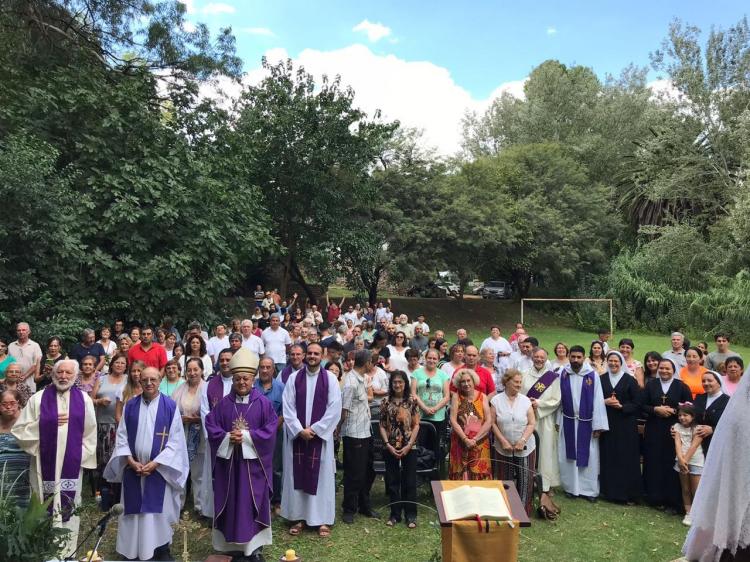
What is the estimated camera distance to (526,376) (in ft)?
24.1

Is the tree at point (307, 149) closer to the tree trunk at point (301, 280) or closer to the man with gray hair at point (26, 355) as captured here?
A: the tree trunk at point (301, 280)

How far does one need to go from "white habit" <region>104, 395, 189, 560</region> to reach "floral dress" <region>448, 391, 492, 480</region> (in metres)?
2.76

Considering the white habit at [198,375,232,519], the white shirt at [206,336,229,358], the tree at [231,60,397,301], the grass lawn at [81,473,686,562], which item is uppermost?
the tree at [231,60,397,301]

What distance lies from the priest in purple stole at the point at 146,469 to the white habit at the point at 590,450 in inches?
178

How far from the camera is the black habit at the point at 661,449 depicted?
22.1ft

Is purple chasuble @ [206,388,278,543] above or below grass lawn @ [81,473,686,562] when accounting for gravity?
above

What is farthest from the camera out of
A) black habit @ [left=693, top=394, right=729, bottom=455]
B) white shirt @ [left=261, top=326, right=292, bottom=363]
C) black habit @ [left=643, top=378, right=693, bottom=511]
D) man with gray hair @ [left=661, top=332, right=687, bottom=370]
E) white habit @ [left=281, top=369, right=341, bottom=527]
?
white shirt @ [left=261, top=326, right=292, bottom=363]

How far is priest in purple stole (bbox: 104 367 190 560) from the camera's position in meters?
5.11

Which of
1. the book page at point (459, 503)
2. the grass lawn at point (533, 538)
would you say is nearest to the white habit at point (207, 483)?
the grass lawn at point (533, 538)

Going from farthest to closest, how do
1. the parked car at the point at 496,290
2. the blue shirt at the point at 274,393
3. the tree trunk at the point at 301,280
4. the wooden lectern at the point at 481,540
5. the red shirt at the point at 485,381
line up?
the parked car at the point at 496,290 < the tree trunk at the point at 301,280 < the red shirt at the point at 485,381 < the blue shirt at the point at 274,393 < the wooden lectern at the point at 481,540

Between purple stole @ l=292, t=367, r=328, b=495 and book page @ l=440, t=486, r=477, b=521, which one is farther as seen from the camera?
purple stole @ l=292, t=367, r=328, b=495

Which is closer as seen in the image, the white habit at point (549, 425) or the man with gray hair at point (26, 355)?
the white habit at point (549, 425)

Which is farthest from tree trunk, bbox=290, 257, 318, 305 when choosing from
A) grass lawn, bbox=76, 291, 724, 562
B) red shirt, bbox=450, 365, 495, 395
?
grass lawn, bbox=76, 291, 724, 562

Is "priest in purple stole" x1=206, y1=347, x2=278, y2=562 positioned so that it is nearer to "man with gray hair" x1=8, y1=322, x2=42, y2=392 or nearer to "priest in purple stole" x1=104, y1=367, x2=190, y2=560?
"priest in purple stole" x1=104, y1=367, x2=190, y2=560
